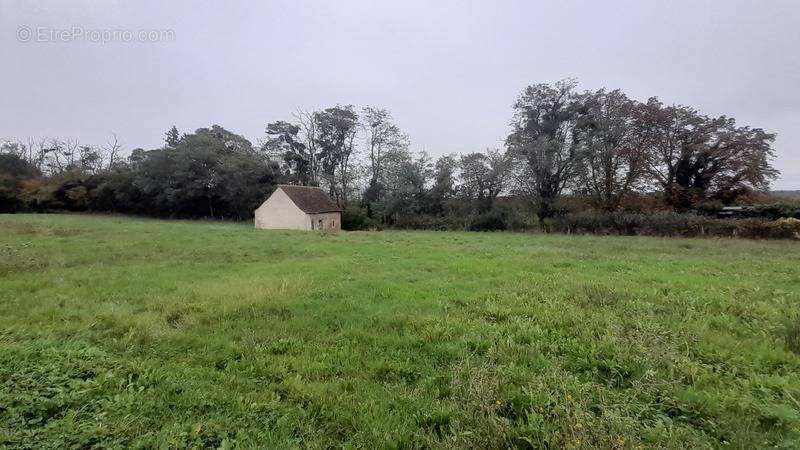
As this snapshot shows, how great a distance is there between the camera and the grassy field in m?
2.94

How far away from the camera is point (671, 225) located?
24.2m

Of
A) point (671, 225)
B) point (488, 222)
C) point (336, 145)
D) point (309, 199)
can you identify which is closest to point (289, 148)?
point (336, 145)

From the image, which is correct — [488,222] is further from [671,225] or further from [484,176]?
[671,225]

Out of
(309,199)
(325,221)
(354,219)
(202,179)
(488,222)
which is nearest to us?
(488,222)

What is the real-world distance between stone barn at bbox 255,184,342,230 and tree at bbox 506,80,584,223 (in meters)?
18.1

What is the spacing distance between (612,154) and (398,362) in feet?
102

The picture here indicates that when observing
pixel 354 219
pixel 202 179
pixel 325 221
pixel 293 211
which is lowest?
pixel 325 221

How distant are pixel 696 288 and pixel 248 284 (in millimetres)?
9538

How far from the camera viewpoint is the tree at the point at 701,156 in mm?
27078

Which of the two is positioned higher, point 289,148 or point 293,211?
point 289,148

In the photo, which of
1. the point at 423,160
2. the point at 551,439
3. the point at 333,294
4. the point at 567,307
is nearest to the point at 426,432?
the point at 551,439

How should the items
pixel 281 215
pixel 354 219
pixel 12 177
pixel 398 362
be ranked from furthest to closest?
1. pixel 12 177
2. pixel 354 219
3. pixel 281 215
4. pixel 398 362

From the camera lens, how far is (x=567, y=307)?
20.5ft

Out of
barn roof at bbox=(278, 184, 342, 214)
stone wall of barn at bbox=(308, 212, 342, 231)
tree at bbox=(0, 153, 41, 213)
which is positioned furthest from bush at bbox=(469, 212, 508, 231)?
tree at bbox=(0, 153, 41, 213)
